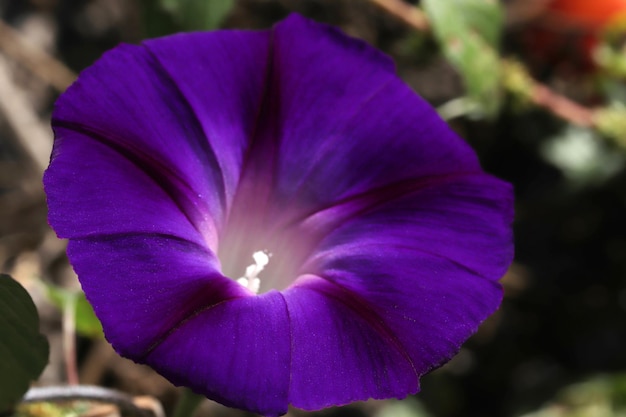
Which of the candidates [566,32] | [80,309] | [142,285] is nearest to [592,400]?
[566,32]

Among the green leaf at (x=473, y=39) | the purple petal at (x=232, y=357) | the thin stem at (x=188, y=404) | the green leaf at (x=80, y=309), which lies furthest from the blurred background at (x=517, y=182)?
the purple petal at (x=232, y=357)

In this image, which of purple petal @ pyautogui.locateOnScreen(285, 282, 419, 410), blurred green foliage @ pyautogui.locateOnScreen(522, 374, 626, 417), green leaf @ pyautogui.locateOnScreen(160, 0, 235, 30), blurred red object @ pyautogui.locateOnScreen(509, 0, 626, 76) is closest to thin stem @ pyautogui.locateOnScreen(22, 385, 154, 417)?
purple petal @ pyautogui.locateOnScreen(285, 282, 419, 410)

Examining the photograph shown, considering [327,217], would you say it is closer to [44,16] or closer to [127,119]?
[127,119]

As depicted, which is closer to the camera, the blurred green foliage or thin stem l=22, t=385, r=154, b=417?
thin stem l=22, t=385, r=154, b=417

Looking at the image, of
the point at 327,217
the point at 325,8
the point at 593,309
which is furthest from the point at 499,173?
the point at 327,217

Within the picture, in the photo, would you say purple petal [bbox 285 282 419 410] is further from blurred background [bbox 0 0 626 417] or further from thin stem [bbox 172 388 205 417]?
blurred background [bbox 0 0 626 417]

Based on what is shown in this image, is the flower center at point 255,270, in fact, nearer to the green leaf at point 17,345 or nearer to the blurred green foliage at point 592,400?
the green leaf at point 17,345
